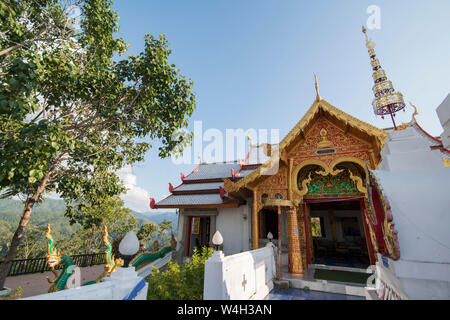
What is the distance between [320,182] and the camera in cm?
762

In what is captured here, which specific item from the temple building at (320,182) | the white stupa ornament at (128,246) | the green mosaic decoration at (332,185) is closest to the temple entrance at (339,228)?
the temple building at (320,182)

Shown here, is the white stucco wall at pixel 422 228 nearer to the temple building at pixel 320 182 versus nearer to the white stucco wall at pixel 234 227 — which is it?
the temple building at pixel 320 182

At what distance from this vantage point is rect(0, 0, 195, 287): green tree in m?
4.29

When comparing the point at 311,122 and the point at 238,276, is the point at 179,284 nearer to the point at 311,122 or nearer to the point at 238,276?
the point at 238,276

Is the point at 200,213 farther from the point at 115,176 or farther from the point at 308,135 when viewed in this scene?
the point at 308,135

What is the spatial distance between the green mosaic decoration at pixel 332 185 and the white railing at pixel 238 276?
130 inches

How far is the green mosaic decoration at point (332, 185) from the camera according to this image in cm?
727

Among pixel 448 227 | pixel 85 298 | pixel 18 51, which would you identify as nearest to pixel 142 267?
pixel 85 298

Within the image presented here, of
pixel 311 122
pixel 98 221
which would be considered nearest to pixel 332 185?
pixel 311 122

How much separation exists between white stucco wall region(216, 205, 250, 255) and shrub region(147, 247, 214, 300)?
482cm

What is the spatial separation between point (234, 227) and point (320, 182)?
14.7ft

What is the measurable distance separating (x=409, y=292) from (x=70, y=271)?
322 inches

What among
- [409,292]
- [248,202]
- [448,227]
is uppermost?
[248,202]
